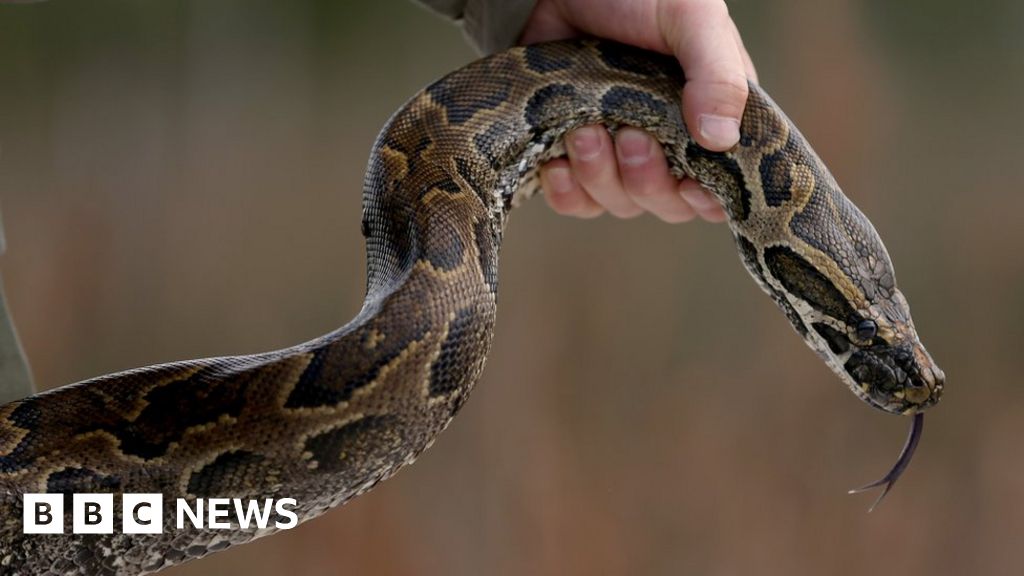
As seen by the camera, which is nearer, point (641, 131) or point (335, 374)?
point (335, 374)

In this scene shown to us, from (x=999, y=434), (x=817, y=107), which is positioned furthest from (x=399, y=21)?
(x=999, y=434)

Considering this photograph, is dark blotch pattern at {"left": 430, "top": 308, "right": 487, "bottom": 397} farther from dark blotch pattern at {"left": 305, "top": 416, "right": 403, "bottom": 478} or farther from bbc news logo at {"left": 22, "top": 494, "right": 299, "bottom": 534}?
bbc news logo at {"left": 22, "top": 494, "right": 299, "bottom": 534}

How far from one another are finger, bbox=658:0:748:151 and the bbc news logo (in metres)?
1.23

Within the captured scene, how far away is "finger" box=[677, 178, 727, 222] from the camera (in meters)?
2.66

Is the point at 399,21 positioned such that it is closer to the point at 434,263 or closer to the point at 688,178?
the point at 688,178

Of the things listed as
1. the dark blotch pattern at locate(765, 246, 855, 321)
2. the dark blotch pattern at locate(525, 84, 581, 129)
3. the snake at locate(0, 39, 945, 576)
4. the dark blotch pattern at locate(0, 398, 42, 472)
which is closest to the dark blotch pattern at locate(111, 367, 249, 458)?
the snake at locate(0, 39, 945, 576)

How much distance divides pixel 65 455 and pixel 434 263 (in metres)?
0.73

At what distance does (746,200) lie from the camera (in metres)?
2.45

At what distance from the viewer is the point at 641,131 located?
256 centimetres

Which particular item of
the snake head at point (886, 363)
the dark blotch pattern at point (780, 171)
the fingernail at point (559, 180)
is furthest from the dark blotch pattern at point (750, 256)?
the fingernail at point (559, 180)

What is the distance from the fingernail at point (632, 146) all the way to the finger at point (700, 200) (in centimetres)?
14

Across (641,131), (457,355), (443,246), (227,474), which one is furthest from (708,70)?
(227,474)

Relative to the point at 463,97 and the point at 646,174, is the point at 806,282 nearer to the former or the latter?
the point at 646,174

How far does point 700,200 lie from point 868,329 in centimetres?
59
